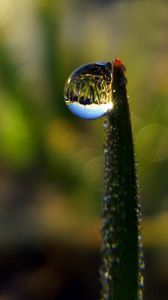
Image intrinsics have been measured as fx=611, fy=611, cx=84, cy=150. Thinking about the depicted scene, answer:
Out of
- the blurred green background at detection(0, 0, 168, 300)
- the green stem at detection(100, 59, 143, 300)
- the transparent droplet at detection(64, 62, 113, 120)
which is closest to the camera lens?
the green stem at detection(100, 59, 143, 300)

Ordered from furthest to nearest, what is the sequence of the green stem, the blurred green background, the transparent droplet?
the blurred green background < the transparent droplet < the green stem

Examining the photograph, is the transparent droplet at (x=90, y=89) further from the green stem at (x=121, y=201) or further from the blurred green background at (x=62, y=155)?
the blurred green background at (x=62, y=155)

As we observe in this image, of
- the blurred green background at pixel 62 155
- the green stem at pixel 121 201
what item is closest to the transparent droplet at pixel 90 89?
the green stem at pixel 121 201

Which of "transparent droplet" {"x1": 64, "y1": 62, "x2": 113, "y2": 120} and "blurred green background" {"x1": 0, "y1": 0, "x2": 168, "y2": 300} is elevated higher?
"blurred green background" {"x1": 0, "y1": 0, "x2": 168, "y2": 300}

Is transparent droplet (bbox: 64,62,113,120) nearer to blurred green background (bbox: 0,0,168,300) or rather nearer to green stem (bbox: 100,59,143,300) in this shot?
green stem (bbox: 100,59,143,300)

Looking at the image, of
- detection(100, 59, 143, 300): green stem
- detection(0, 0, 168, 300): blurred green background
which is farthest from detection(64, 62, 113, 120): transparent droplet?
detection(0, 0, 168, 300): blurred green background

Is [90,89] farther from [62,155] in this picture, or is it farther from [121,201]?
[62,155]

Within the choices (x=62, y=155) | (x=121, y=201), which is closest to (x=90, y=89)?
(x=121, y=201)
